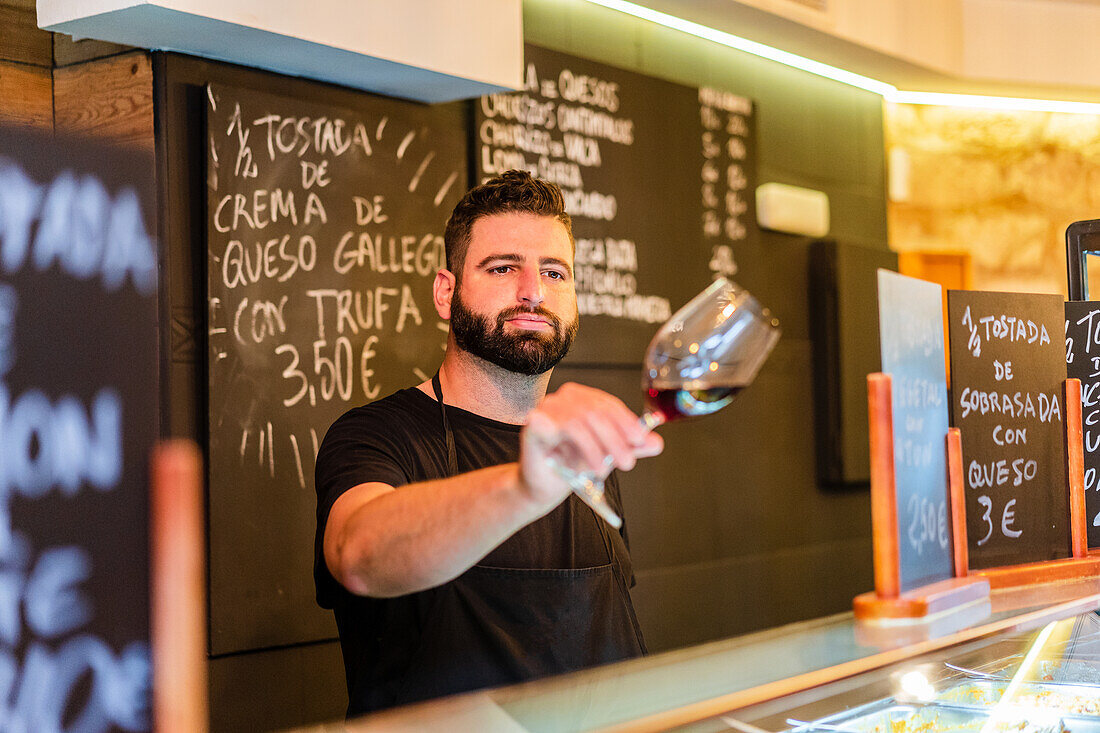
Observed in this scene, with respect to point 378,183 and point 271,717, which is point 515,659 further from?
point 378,183

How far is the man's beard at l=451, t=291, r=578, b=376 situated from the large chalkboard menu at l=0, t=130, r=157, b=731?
1087 mm

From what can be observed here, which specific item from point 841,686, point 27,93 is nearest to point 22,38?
point 27,93

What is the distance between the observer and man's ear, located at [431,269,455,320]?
2.05 meters

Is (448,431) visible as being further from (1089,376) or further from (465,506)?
(1089,376)

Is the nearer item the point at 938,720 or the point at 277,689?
the point at 938,720

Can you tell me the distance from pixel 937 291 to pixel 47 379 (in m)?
1.59

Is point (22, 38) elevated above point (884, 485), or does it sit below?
above

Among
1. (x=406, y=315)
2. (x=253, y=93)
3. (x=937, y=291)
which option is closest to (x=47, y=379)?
(x=937, y=291)

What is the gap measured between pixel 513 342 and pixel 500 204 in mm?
265

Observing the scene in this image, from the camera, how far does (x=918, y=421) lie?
1.86 metres

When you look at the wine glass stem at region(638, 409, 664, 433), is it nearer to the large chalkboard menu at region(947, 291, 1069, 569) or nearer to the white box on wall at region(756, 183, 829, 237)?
the large chalkboard menu at region(947, 291, 1069, 569)

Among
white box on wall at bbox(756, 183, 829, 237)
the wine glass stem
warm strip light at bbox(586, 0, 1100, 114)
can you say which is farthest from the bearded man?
white box on wall at bbox(756, 183, 829, 237)

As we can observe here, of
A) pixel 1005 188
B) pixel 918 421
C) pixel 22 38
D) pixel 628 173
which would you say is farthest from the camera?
pixel 1005 188

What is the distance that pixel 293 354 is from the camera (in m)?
2.52
